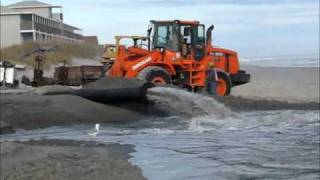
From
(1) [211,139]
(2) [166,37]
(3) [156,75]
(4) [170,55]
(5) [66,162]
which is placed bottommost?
(1) [211,139]

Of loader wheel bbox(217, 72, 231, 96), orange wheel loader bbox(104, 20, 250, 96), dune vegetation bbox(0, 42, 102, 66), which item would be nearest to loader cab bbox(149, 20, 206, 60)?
orange wheel loader bbox(104, 20, 250, 96)

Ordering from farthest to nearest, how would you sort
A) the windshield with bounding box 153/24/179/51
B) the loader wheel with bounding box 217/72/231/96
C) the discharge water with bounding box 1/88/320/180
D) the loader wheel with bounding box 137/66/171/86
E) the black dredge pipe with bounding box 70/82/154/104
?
the loader wheel with bounding box 217/72/231/96 → the windshield with bounding box 153/24/179/51 → the loader wheel with bounding box 137/66/171/86 → the black dredge pipe with bounding box 70/82/154/104 → the discharge water with bounding box 1/88/320/180

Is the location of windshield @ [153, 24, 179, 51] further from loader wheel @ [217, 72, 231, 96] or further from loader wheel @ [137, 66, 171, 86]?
loader wheel @ [217, 72, 231, 96]

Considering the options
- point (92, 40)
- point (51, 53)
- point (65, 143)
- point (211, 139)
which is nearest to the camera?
point (65, 143)

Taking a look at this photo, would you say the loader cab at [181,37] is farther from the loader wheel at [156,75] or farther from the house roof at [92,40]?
the house roof at [92,40]

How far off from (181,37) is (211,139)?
1007 cm

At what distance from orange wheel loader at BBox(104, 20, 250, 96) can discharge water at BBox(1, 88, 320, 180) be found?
387 cm

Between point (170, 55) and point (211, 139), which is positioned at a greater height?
point (170, 55)

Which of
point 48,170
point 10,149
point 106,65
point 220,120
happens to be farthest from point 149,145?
point 106,65

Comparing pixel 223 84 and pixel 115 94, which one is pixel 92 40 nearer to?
pixel 223 84

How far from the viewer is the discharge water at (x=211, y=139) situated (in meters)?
9.50

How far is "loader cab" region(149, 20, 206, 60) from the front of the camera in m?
22.9

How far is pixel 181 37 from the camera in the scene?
75.7 ft

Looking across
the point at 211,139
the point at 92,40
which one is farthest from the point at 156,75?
the point at 92,40
